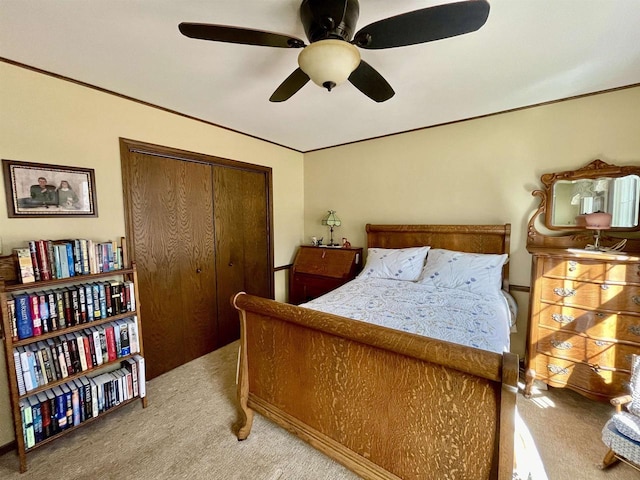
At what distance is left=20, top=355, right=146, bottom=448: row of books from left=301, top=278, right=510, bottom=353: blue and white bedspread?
57.1 inches

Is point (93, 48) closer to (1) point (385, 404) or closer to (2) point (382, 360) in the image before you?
(2) point (382, 360)

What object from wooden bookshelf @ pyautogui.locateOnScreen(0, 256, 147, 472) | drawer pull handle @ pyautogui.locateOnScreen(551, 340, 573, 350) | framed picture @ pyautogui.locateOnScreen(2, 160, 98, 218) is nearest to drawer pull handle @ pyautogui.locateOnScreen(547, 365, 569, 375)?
drawer pull handle @ pyautogui.locateOnScreen(551, 340, 573, 350)

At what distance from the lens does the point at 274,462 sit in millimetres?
1592

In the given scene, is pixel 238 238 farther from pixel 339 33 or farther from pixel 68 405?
pixel 339 33

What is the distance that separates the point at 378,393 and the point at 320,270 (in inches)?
88.0

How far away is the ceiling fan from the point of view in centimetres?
108

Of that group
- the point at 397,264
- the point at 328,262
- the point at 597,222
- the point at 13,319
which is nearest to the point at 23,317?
the point at 13,319

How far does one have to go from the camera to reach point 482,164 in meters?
2.72

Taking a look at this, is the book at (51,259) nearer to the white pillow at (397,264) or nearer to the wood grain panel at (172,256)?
the wood grain panel at (172,256)

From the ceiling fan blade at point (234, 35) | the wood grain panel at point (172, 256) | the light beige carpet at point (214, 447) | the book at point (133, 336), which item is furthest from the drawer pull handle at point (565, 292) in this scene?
the book at point (133, 336)

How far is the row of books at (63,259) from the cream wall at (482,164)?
2.61 m

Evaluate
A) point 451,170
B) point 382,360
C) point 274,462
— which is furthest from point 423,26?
point 274,462

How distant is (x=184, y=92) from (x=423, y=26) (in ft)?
6.04

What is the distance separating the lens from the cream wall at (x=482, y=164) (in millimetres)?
2215
